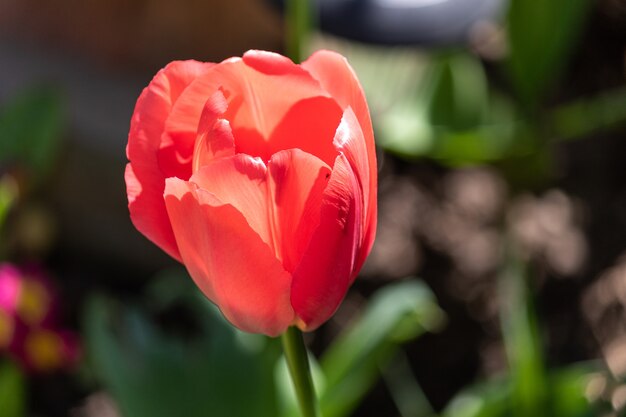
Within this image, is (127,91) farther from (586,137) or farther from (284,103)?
(284,103)

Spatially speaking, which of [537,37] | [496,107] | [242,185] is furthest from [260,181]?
[496,107]

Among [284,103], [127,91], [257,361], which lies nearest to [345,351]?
[257,361]

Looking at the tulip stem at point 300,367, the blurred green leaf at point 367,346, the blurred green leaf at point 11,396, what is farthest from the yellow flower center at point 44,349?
the tulip stem at point 300,367

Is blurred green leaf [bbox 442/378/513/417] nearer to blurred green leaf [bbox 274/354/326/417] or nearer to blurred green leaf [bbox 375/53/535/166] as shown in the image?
blurred green leaf [bbox 274/354/326/417]

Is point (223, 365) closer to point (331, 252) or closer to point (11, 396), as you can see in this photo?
point (11, 396)

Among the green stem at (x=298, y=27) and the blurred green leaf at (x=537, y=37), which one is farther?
the blurred green leaf at (x=537, y=37)

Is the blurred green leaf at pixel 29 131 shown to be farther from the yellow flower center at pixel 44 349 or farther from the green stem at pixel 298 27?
the green stem at pixel 298 27
